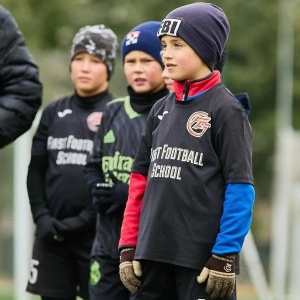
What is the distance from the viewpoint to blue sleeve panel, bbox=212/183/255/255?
5.22 m

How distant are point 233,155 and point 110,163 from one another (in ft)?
4.56

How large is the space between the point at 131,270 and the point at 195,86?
2.99 feet

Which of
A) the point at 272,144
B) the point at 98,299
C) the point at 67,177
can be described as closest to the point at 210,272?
the point at 98,299

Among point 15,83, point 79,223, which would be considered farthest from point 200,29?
point 79,223

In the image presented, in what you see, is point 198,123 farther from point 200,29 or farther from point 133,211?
point 133,211

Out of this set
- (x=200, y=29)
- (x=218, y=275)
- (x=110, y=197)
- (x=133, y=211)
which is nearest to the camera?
(x=218, y=275)

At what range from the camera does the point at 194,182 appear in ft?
17.5

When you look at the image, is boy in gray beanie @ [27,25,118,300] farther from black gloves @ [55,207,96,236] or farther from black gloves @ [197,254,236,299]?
black gloves @ [197,254,236,299]

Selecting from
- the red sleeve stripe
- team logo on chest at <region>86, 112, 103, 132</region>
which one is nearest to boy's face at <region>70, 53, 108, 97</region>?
team logo on chest at <region>86, 112, 103, 132</region>

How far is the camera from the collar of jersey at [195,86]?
215 inches

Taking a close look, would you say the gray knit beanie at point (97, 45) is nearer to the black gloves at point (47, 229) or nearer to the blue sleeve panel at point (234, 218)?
the black gloves at point (47, 229)

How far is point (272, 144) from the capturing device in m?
30.4

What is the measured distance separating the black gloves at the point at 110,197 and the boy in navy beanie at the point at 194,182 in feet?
2.60

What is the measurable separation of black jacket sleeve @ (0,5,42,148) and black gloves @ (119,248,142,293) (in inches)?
45.0
